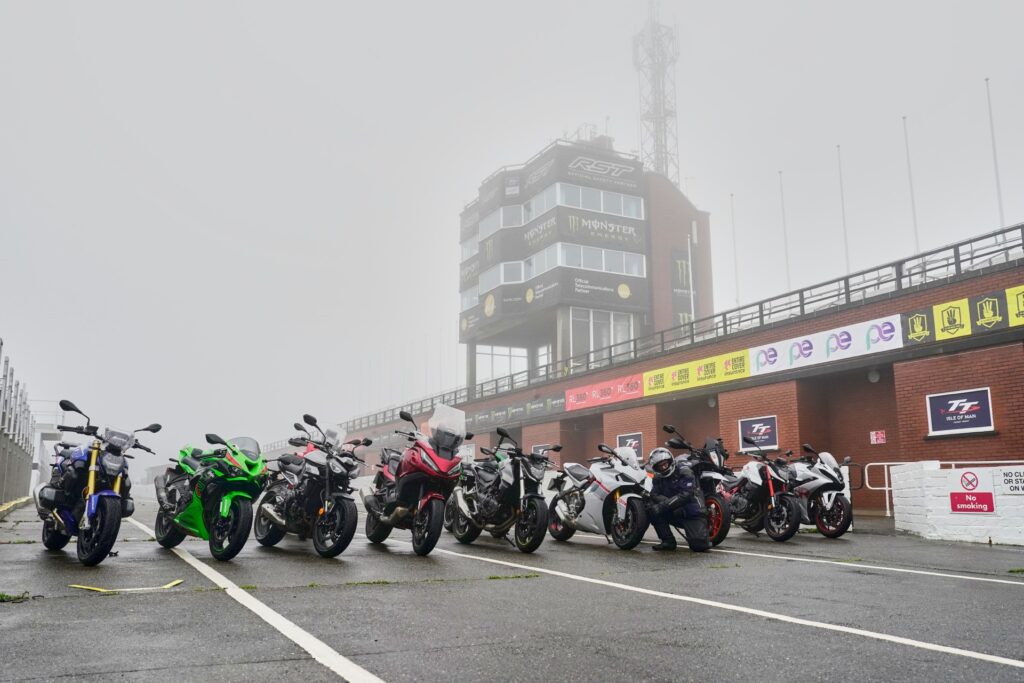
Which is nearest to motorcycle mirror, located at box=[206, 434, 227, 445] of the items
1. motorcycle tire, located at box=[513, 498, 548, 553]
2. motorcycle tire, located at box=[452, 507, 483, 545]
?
motorcycle tire, located at box=[452, 507, 483, 545]

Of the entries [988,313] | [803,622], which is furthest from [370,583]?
[988,313]

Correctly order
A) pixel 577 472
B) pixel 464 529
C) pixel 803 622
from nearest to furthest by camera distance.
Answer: pixel 803 622 < pixel 464 529 < pixel 577 472

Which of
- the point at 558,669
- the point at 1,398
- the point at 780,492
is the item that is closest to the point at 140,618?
the point at 558,669

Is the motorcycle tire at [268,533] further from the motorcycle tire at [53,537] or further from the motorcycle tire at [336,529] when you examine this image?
the motorcycle tire at [53,537]

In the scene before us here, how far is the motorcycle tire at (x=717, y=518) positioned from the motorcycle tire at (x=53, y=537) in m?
7.49

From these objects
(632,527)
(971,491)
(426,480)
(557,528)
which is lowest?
(557,528)

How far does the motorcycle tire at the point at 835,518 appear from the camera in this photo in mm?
12047

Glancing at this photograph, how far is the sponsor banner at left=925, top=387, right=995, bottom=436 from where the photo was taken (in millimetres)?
17250

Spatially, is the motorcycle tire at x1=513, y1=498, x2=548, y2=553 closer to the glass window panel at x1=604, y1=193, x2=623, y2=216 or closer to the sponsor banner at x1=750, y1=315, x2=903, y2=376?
the sponsor banner at x1=750, y1=315, x2=903, y2=376

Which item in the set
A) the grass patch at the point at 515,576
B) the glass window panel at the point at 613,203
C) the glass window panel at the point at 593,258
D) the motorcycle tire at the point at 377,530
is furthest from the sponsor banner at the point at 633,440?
the grass patch at the point at 515,576

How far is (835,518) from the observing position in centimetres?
1220

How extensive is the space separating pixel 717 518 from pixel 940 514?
4.25m

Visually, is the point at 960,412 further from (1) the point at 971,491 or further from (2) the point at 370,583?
(2) the point at 370,583

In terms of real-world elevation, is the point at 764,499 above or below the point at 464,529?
above
